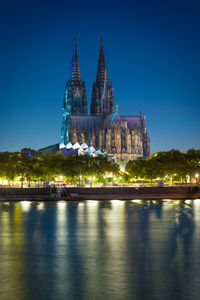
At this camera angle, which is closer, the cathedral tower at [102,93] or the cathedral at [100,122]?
the cathedral at [100,122]

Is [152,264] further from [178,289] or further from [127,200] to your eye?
[127,200]

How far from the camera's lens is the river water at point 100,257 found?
69.1 feet

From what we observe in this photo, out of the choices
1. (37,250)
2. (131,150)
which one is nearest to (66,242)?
(37,250)

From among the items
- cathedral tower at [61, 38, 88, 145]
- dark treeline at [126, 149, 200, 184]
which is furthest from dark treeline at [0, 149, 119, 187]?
cathedral tower at [61, 38, 88, 145]

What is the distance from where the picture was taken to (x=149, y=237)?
3869 cm

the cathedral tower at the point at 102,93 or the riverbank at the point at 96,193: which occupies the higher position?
the cathedral tower at the point at 102,93

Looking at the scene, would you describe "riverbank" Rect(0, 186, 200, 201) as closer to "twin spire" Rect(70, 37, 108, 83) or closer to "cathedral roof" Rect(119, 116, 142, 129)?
"cathedral roof" Rect(119, 116, 142, 129)

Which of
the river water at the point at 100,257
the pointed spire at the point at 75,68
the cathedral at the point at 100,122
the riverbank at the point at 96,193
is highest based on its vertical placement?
the pointed spire at the point at 75,68

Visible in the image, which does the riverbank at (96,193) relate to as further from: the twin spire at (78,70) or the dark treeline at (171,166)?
the twin spire at (78,70)

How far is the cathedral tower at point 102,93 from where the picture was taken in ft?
594

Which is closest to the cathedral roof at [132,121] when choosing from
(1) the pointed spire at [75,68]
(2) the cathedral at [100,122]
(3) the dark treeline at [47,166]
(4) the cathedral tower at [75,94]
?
(2) the cathedral at [100,122]

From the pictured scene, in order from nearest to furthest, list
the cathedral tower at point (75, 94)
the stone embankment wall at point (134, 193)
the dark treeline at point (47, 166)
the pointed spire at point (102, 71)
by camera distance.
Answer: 1. the stone embankment wall at point (134, 193)
2. the dark treeline at point (47, 166)
3. the cathedral tower at point (75, 94)
4. the pointed spire at point (102, 71)

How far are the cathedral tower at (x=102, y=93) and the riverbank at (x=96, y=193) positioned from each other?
321 feet

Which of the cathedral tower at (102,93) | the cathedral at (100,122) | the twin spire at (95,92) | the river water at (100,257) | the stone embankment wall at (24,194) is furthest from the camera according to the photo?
the cathedral tower at (102,93)
